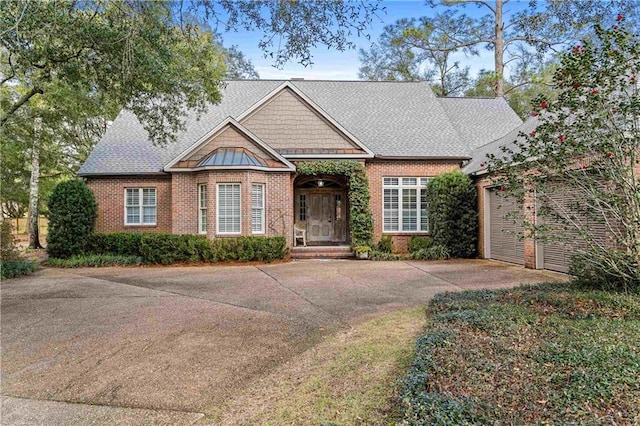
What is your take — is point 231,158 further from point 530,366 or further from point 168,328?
point 530,366

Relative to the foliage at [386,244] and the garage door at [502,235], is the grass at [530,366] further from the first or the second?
the foliage at [386,244]

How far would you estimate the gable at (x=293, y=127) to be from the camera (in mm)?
14797

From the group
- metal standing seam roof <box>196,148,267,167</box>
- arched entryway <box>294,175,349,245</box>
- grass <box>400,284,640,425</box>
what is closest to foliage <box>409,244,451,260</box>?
arched entryway <box>294,175,349,245</box>

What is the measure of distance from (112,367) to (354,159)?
38.1 ft

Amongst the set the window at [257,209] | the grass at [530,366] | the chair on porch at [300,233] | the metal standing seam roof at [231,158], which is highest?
the metal standing seam roof at [231,158]

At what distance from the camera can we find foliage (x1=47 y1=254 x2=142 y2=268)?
12.5 metres

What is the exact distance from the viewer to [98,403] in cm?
339

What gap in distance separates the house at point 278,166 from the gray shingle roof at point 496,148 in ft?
1.08

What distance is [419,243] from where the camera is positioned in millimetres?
14203

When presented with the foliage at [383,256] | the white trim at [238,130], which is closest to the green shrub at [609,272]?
the foliage at [383,256]

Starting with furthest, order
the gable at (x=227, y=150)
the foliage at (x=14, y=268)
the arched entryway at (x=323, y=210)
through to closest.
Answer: the arched entryway at (x=323, y=210)
the gable at (x=227, y=150)
the foliage at (x=14, y=268)

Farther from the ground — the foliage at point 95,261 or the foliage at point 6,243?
the foliage at point 6,243

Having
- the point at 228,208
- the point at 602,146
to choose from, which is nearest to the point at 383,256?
the point at 228,208

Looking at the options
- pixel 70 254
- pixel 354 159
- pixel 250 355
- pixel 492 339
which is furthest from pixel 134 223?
pixel 492 339
